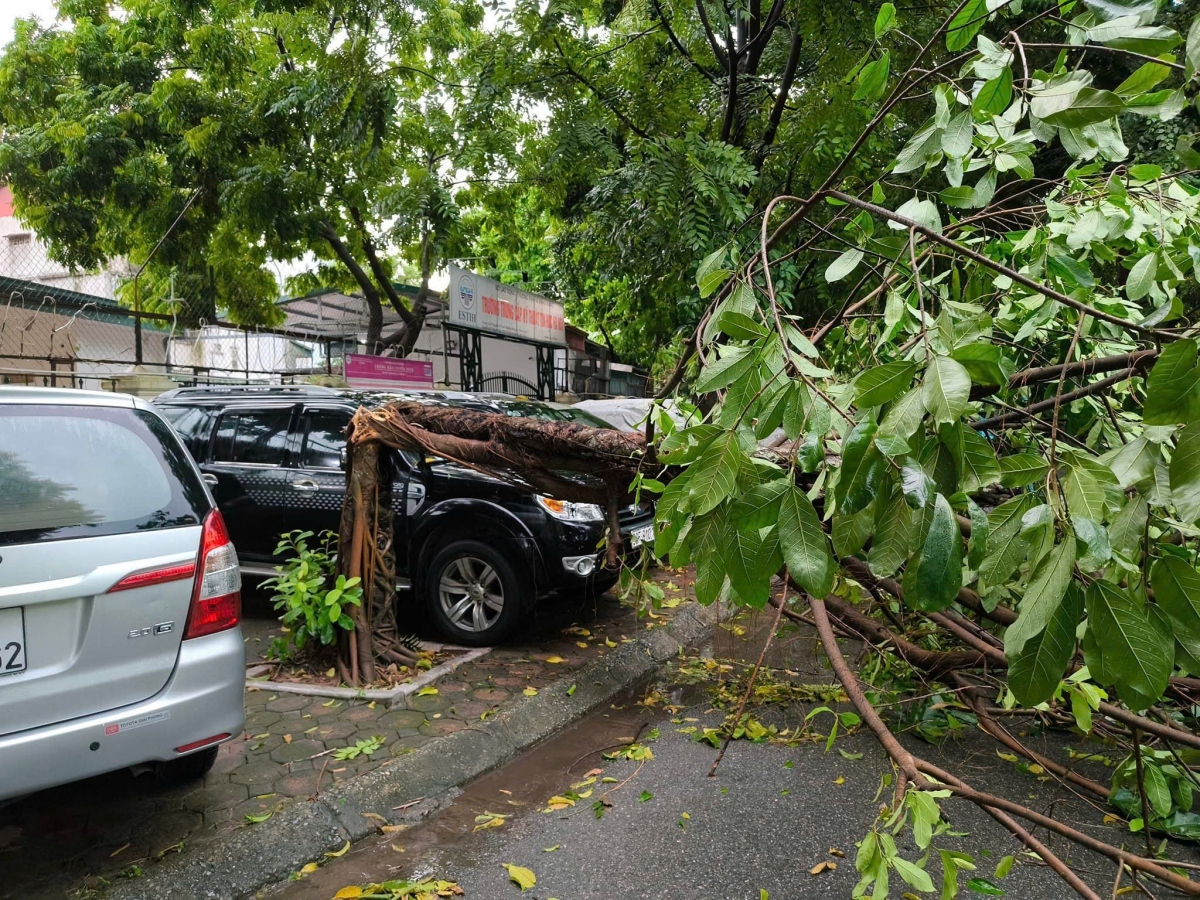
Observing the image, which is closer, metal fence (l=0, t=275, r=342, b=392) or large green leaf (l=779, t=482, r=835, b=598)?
large green leaf (l=779, t=482, r=835, b=598)

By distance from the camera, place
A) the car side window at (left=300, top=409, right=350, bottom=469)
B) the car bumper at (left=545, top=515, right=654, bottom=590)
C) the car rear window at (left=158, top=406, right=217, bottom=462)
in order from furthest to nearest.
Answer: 1. the car rear window at (left=158, top=406, right=217, bottom=462)
2. the car side window at (left=300, top=409, right=350, bottom=469)
3. the car bumper at (left=545, top=515, right=654, bottom=590)

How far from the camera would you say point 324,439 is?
6.02 meters

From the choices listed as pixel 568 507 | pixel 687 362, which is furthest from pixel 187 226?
pixel 687 362

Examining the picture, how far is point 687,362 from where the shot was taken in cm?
288

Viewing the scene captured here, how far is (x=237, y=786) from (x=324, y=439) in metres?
3.01

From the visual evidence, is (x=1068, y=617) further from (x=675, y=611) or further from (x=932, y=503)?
(x=675, y=611)

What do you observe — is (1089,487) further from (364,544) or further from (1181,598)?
(364,544)

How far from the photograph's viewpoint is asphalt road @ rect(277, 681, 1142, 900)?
282 centimetres

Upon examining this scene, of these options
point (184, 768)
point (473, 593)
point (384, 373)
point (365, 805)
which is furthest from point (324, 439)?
point (384, 373)

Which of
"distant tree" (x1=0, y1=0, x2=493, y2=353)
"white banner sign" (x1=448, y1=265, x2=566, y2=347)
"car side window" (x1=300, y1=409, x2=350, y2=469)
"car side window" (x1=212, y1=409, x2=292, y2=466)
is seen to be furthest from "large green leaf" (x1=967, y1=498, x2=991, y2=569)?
"white banner sign" (x1=448, y1=265, x2=566, y2=347)

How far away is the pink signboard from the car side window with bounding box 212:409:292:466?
15.4 feet

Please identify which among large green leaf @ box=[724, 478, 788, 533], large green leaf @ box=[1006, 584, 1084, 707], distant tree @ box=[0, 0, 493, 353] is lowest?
large green leaf @ box=[1006, 584, 1084, 707]

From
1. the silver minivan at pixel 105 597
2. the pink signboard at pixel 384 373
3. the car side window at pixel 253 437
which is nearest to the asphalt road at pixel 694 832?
the silver minivan at pixel 105 597

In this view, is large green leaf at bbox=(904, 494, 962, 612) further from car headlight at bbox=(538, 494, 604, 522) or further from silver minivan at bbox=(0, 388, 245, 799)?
car headlight at bbox=(538, 494, 604, 522)
